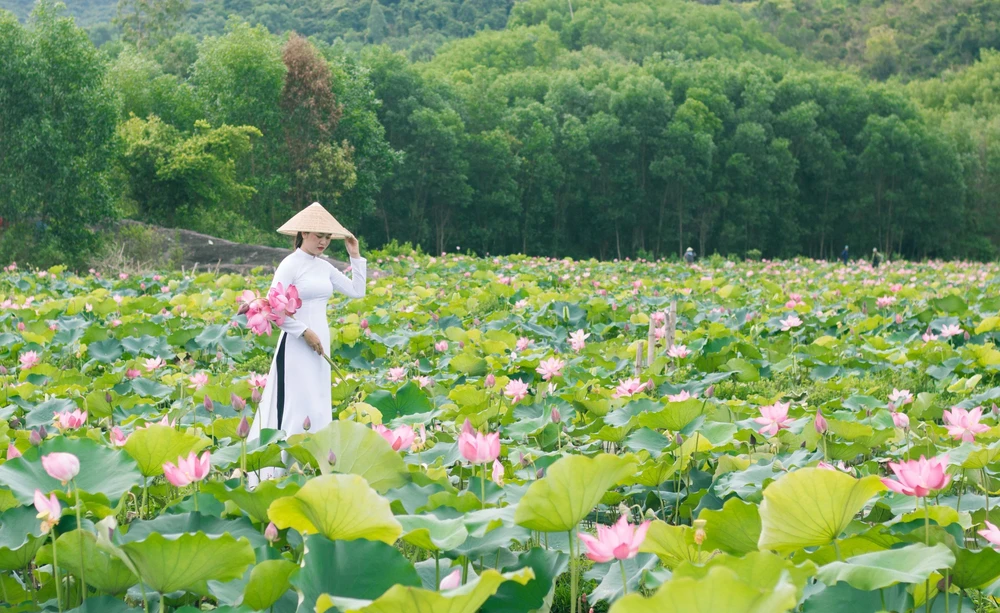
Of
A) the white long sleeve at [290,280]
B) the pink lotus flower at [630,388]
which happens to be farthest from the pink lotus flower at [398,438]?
the white long sleeve at [290,280]

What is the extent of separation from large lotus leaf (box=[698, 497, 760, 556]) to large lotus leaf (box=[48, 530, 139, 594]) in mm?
1282

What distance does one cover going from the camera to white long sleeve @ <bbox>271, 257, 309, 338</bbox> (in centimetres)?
437

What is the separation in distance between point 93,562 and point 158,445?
522mm

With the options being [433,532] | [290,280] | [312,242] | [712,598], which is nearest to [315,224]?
[312,242]

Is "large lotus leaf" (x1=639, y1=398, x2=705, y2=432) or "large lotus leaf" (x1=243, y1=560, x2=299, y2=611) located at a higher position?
"large lotus leaf" (x1=243, y1=560, x2=299, y2=611)

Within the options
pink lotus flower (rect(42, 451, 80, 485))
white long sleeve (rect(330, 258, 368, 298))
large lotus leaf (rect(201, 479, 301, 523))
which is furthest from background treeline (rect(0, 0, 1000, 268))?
pink lotus flower (rect(42, 451, 80, 485))

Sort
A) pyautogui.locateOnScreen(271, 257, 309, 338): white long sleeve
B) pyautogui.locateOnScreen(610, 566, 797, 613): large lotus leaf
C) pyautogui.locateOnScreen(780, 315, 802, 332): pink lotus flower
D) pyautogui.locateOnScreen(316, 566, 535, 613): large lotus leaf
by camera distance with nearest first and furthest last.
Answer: pyautogui.locateOnScreen(610, 566, 797, 613): large lotus leaf → pyautogui.locateOnScreen(316, 566, 535, 613): large lotus leaf → pyautogui.locateOnScreen(271, 257, 309, 338): white long sleeve → pyautogui.locateOnScreen(780, 315, 802, 332): pink lotus flower

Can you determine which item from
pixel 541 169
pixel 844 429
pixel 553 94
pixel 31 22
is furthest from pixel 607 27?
pixel 844 429

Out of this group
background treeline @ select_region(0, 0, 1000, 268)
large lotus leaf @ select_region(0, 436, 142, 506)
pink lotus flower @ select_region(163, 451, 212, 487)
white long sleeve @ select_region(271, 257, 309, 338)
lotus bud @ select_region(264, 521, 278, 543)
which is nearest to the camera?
lotus bud @ select_region(264, 521, 278, 543)

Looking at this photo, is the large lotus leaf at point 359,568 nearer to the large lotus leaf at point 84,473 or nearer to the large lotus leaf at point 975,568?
the large lotus leaf at point 84,473

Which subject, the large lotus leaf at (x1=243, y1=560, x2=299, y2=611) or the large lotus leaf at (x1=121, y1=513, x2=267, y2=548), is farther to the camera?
the large lotus leaf at (x1=121, y1=513, x2=267, y2=548)

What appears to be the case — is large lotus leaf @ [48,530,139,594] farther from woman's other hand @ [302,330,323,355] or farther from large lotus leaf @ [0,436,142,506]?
woman's other hand @ [302,330,323,355]

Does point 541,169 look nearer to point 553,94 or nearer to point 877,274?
point 553,94

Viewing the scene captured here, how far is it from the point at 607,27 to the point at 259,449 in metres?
87.2
